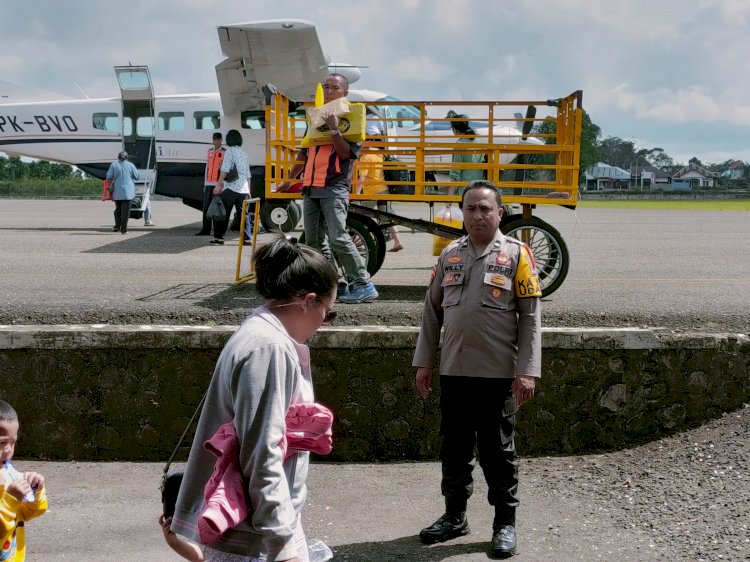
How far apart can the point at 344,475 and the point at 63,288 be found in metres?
4.18

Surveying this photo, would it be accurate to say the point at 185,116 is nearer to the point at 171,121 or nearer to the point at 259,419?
the point at 171,121

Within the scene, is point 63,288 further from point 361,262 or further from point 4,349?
point 361,262

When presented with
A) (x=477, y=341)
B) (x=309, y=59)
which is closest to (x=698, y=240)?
(x=309, y=59)

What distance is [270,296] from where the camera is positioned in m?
2.86

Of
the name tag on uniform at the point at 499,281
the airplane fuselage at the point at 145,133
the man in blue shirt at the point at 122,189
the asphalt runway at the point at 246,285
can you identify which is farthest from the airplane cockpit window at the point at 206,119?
the name tag on uniform at the point at 499,281

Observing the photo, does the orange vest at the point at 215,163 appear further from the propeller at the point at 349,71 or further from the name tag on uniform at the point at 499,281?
the name tag on uniform at the point at 499,281

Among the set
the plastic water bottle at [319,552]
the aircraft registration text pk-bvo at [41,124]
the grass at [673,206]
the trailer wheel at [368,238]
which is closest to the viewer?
the plastic water bottle at [319,552]

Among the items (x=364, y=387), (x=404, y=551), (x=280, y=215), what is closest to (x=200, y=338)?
(x=364, y=387)

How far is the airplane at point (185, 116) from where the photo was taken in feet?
57.8

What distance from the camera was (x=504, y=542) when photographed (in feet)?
16.7

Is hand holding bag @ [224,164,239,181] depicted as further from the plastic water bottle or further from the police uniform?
the plastic water bottle

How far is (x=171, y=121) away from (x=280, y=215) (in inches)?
242

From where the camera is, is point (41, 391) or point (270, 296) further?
point (41, 391)

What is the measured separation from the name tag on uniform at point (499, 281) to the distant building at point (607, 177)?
14032 centimetres
